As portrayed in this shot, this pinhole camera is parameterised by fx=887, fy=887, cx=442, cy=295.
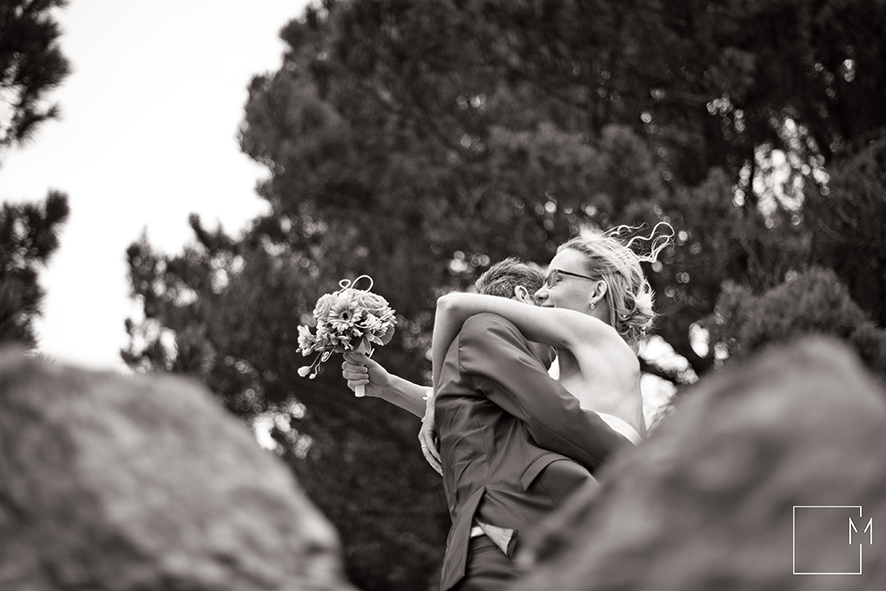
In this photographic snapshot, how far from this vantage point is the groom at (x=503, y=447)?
259cm

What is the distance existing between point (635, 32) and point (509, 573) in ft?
25.5

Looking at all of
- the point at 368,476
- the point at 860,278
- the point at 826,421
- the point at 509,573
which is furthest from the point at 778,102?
the point at 826,421

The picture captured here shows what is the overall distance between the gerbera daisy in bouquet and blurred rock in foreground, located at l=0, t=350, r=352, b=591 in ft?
9.68

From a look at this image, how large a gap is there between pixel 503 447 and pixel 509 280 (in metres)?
1.01

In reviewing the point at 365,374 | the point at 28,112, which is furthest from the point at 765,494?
the point at 28,112

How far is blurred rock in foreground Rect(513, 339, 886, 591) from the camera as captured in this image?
2.06 feet

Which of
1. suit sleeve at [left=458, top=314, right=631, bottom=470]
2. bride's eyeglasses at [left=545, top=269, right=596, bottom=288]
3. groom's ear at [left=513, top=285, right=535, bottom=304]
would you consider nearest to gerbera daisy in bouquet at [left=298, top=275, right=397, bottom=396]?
groom's ear at [left=513, top=285, right=535, bottom=304]

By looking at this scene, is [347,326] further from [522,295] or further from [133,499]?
[133,499]

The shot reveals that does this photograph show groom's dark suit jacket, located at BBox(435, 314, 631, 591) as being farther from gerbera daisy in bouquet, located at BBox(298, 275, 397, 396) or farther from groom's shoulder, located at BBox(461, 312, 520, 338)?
gerbera daisy in bouquet, located at BBox(298, 275, 397, 396)

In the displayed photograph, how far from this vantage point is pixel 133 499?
0.76m

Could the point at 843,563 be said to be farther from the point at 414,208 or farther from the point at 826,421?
the point at 414,208

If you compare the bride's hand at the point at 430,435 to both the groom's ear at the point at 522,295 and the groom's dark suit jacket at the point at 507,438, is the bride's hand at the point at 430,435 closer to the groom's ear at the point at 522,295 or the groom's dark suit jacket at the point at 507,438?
the groom's dark suit jacket at the point at 507,438

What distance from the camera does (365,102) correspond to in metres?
10.3

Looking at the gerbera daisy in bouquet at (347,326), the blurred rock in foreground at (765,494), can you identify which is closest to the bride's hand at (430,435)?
the gerbera daisy in bouquet at (347,326)
